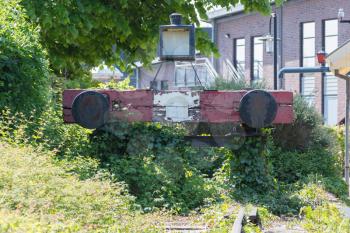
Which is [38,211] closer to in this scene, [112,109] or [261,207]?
[261,207]

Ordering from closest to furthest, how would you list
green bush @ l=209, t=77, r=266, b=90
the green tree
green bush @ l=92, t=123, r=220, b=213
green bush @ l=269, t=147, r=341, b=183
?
green bush @ l=92, t=123, r=220, b=213
green bush @ l=269, t=147, r=341, b=183
the green tree
green bush @ l=209, t=77, r=266, b=90

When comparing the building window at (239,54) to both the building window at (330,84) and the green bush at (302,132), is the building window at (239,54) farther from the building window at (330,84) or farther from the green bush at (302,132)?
the green bush at (302,132)

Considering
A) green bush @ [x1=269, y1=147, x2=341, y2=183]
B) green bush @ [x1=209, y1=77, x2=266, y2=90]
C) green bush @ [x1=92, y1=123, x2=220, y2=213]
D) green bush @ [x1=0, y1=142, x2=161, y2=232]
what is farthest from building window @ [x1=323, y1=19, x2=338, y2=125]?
green bush @ [x1=0, y1=142, x2=161, y2=232]

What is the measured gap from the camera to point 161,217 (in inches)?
414

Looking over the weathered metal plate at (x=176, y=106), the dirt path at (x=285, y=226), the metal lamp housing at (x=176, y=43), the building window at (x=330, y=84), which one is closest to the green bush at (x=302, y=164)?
the weathered metal plate at (x=176, y=106)

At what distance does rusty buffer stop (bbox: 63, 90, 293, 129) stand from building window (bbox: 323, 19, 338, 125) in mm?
20750

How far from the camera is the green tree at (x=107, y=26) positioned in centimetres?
1625

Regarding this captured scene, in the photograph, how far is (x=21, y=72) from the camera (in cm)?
1210

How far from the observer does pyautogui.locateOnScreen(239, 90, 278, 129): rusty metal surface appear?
13.3 meters

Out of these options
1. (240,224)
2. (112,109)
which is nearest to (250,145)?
(112,109)

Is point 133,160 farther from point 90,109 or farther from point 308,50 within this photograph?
point 308,50

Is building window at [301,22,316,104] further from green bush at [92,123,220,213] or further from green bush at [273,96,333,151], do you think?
green bush at [92,123,220,213]

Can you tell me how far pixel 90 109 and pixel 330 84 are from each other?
22703 millimetres

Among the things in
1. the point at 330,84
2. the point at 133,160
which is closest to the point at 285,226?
the point at 133,160
